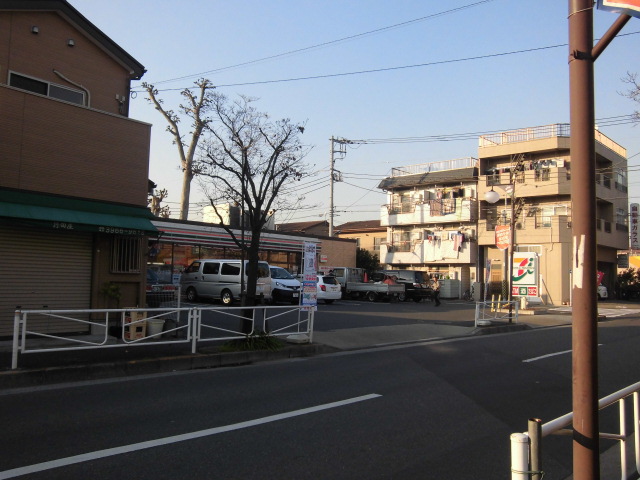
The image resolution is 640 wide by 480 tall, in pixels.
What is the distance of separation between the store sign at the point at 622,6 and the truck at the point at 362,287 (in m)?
29.5

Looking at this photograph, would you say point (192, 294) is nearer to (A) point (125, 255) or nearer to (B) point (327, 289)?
(B) point (327, 289)

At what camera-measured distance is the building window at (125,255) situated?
13164 mm

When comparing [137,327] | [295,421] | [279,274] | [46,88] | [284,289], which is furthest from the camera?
[279,274]

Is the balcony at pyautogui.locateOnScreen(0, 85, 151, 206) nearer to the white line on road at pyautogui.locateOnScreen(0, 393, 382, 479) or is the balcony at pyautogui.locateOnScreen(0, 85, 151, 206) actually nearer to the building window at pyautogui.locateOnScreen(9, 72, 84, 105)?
the building window at pyautogui.locateOnScreen(9, 72, 84, 105)

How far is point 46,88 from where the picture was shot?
43.6 ft

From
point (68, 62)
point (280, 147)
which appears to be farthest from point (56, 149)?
point (280, 147)

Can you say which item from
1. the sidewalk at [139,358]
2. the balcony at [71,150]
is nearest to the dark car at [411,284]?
the sidewalk at [139,358]

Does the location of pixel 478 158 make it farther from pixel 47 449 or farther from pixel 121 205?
pixel 47 449

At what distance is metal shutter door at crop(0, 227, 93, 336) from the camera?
11422 millimetres

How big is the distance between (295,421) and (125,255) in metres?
8.39

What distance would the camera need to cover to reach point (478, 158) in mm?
42781

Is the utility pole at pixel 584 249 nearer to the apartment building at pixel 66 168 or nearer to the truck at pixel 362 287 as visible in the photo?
the apartment building at pixel 66 168

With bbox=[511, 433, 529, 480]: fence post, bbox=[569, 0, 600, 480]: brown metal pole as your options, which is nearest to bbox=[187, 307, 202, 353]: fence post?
bbox=[569, 0, 600, 480]: brown metal pole

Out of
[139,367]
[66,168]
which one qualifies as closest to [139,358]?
[139,367]
